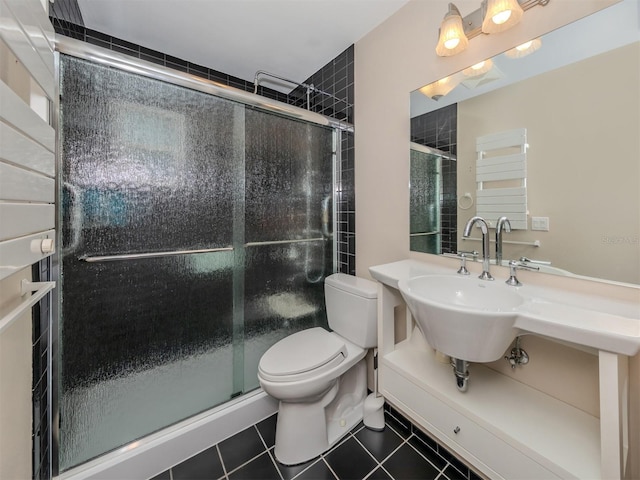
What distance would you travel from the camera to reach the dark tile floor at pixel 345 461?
119cm

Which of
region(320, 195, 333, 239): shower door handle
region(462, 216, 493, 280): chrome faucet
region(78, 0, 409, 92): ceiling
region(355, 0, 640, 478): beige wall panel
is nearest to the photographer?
region(355, 0, 640, 478): beige wall panel

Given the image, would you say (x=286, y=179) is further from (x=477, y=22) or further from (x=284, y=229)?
(x=477, y=22)

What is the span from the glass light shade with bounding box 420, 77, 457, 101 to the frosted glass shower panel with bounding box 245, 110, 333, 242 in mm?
727

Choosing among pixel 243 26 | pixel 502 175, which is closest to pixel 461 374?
pixel 502 175

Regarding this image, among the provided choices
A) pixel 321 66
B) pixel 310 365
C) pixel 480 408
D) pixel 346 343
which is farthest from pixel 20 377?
pixel 321 66

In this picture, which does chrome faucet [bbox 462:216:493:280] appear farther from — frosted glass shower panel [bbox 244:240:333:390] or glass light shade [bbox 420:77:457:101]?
frosted glass shower panel [bbox 244:240:333:390]

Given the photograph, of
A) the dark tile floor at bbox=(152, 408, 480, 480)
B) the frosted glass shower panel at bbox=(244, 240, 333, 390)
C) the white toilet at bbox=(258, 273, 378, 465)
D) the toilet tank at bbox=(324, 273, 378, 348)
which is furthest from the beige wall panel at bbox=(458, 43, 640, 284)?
the frosted glass shower panel at bbox=(244, 240, 333, 390)

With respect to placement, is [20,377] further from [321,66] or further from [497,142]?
[321,66]

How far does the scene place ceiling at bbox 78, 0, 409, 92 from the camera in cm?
142

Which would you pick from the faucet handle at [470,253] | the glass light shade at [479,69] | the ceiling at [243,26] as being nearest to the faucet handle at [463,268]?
the faucet handle at [470,253]

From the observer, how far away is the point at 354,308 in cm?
149

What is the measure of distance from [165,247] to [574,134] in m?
1.76

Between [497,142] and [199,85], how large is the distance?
4.67ft

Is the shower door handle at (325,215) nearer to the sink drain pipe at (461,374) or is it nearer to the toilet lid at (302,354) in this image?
the toilet lid at (302,354)
